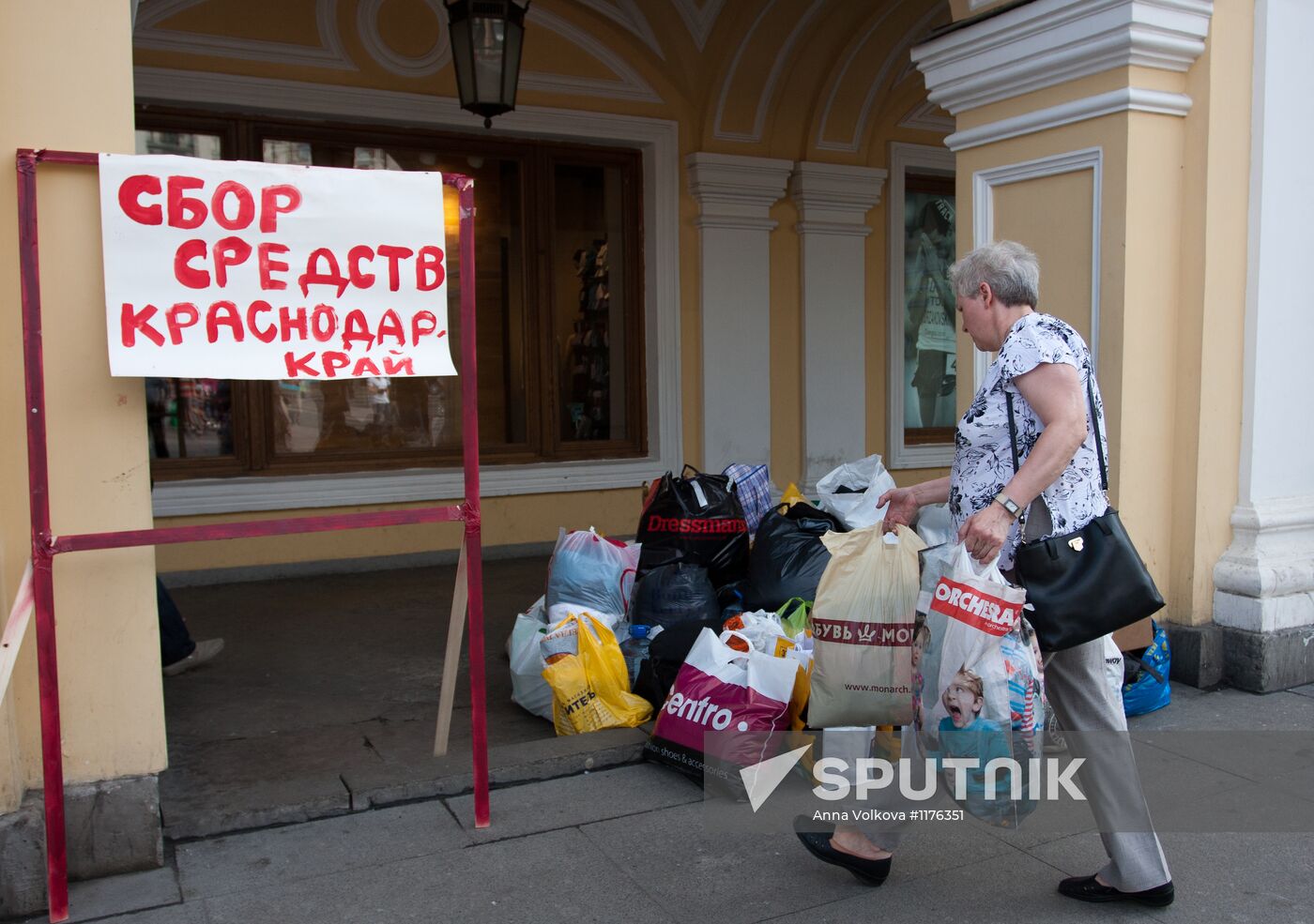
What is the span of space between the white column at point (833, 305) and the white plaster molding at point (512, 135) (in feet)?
3.30

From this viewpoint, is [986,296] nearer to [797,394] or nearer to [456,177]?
[456,177]

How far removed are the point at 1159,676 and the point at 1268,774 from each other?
64cm

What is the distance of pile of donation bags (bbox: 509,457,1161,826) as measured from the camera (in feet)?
8.92

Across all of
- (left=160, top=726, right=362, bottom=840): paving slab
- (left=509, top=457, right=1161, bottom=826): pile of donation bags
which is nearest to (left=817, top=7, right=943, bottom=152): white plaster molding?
(left=509, top=457, right=1161, bottom=826): pile of donation bags

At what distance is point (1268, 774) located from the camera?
12.6ft

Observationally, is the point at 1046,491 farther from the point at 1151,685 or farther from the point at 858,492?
the point at 858,492

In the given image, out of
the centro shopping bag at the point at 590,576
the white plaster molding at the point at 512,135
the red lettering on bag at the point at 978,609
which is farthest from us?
the white plaster molding at the point at 512,135

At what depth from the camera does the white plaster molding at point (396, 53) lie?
708 centimetres

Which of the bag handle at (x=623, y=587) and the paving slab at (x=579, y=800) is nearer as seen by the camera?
the paving slab at (x=579, y=800)

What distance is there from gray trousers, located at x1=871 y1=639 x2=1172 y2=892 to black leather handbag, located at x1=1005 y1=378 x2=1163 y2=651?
0.41 ft

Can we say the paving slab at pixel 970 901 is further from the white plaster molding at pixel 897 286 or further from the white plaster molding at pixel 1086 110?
the white plaster molding at pixel 897 286

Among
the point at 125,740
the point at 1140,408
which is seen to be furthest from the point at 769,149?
the point at 125,740

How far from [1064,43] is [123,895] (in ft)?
14.4

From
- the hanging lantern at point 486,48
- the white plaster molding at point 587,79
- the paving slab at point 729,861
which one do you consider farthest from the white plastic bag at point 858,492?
the white plaster molding at point 587,79
